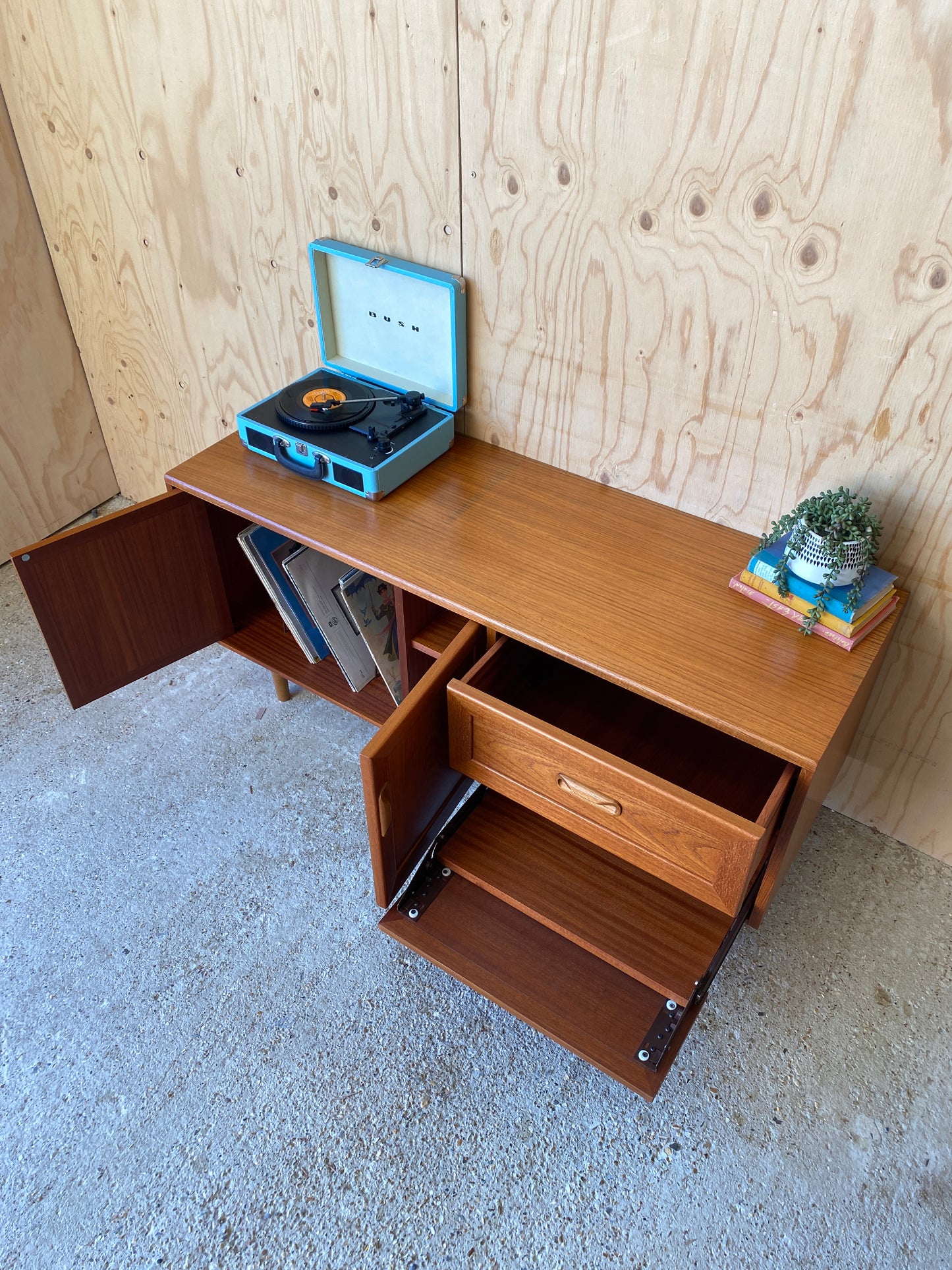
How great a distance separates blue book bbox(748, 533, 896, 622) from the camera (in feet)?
3.88

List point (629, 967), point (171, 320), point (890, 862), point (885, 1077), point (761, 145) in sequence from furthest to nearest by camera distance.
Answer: point (171, 320) → point (890, 862) → point (885, 1077) → point (629, 967) → point (761, 145)

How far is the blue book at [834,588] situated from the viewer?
3.88 feet

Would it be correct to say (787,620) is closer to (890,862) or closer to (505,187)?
(890,862)

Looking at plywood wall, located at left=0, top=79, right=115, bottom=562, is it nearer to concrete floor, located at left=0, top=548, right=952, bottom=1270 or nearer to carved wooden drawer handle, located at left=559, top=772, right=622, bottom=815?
concrete floor, located at left=0, top=548, right=952, bottom=1270

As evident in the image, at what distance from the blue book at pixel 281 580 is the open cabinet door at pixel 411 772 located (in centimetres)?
42

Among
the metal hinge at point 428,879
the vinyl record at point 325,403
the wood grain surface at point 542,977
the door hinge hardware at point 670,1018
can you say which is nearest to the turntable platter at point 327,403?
the vinyl record at point 325,403

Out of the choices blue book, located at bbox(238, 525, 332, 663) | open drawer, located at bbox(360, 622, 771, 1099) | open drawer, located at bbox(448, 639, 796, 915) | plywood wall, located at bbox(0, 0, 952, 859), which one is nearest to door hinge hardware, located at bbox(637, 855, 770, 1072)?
open drawer, located at bbox(360, 622, 771, 1099)

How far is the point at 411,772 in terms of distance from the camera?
122cm

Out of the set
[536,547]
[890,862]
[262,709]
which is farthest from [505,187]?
[890,862]

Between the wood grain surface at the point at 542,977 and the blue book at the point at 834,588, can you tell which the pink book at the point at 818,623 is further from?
the wood grain surface at the point at 542,977

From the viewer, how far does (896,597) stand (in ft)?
4.19

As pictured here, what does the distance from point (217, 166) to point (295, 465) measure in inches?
21.8

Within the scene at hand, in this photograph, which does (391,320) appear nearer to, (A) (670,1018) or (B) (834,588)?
(B) (834,588)

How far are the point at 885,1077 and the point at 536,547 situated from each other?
0.93 m
